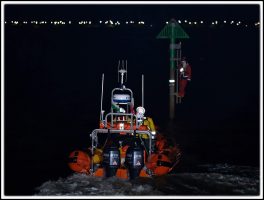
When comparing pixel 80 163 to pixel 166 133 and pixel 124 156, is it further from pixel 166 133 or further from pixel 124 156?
pixel 166 133

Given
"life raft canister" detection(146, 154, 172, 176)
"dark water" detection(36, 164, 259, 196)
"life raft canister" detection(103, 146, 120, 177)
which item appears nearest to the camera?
"dark water" detection(36, 164, 259, 196)

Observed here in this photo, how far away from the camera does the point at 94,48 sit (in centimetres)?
13188

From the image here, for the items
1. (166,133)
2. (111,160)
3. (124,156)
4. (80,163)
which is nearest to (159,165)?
(124,156)

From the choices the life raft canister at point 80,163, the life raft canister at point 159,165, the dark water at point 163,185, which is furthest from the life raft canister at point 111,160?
the life raft canister at point 159,165

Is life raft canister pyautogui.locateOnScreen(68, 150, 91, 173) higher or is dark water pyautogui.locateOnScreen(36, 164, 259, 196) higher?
life raft canister pyautogui.locateOnScreen(68, 150, 91, 173)

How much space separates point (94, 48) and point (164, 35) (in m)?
108

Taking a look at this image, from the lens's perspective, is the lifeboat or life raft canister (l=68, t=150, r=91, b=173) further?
life raft canister (l=68, t=150, r=91, b=173)

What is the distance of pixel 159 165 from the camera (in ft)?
49.4

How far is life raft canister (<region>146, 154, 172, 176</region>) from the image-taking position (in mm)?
15070

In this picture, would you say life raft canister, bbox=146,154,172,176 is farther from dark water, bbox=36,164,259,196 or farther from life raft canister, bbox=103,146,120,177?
life raft canister, bbox=103,146,120,177

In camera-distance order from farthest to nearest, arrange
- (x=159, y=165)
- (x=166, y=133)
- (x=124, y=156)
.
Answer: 1. (x=166, y=133)
2. (x=124, y=156)
3. (x=159, y=165)

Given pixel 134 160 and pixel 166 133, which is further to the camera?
pixel 166 133

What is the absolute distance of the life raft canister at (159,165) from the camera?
49.4 feet

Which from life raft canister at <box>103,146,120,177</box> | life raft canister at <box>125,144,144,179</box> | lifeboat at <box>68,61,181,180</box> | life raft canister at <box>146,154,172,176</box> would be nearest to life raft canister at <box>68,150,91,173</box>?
lifeboat at <box>68,61,181,180</box>
